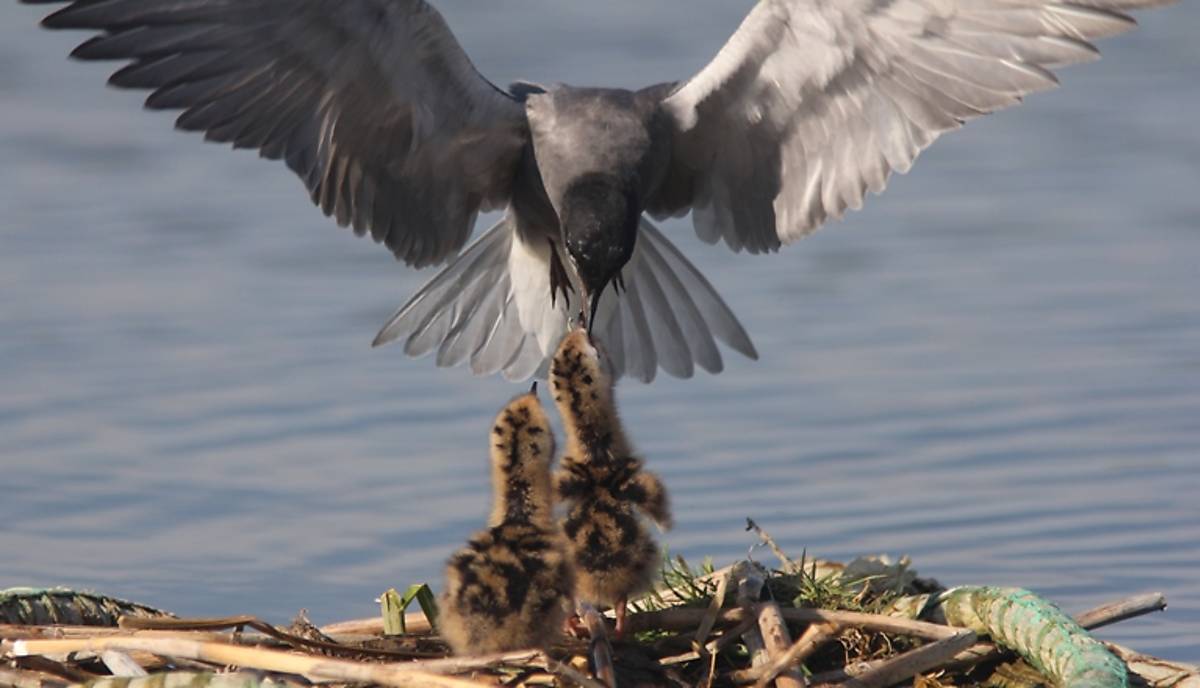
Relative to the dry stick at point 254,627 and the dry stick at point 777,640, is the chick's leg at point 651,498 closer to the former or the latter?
the dry stick at point 777,640

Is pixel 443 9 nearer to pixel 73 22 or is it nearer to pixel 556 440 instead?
pixel 73 22

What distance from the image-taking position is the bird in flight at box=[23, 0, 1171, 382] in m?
7.12

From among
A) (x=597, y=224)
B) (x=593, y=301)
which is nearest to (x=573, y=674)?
(x=597, y=224)

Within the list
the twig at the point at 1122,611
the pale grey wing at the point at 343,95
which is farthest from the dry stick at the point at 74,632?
the twig at the point at 1122,611

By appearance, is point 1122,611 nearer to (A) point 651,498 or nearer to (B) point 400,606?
(A) point 651,498

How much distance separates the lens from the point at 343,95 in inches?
291

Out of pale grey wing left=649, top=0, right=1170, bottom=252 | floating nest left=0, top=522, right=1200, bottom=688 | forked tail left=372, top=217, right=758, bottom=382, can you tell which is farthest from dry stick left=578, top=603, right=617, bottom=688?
forked tail left=372, top=217, right=758, bottom=382

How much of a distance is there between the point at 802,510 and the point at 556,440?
231 cm

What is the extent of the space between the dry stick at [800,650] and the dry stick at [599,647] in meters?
0.35

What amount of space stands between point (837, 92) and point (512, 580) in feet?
8.46

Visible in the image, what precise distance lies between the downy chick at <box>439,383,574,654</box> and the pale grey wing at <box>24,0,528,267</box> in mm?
1797

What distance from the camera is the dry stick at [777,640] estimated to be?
554cm

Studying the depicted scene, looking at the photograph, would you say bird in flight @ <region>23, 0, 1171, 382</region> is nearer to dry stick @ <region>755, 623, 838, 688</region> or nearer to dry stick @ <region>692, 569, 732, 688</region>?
dry stick @ <region>692, 569, 732, 688</region>

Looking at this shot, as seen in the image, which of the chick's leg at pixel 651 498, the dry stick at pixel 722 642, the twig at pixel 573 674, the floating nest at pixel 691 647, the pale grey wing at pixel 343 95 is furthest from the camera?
the pale grey wing at pixel 343 95
